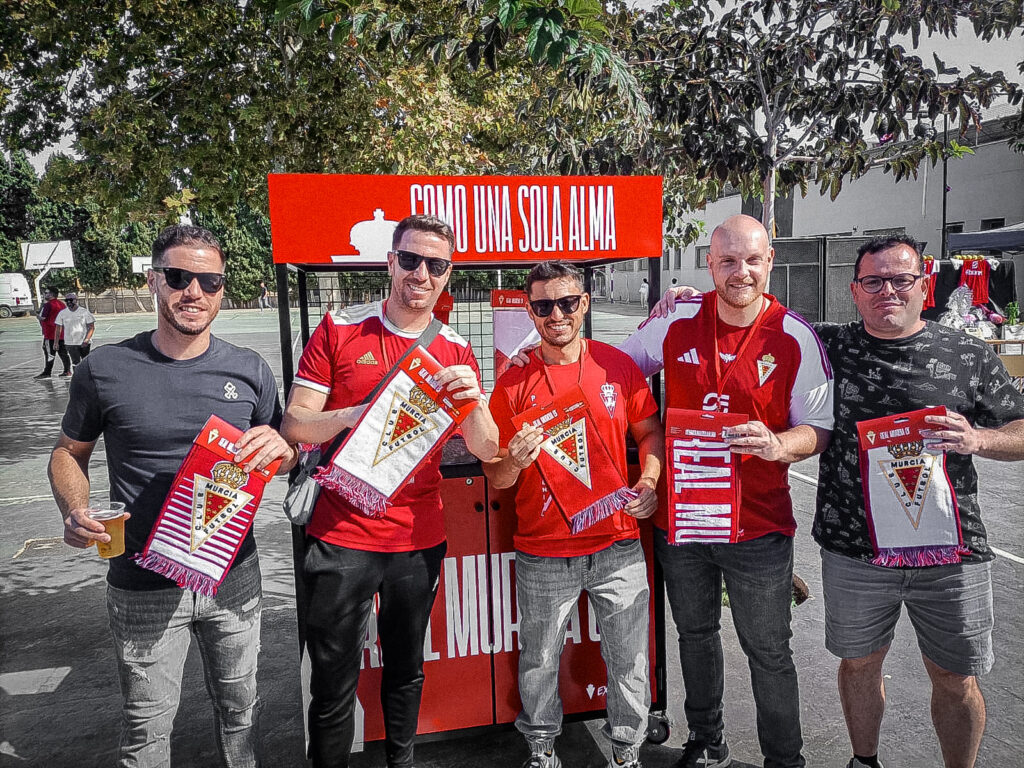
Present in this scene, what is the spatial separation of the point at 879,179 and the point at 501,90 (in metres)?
24.6

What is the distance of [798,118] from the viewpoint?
16.8ft

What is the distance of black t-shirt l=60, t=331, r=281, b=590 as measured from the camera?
92.1 inches

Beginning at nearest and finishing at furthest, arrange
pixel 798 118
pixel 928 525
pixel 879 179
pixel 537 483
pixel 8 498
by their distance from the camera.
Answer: pixel 928 525, pixel 537 483, pixel 798 118, pixel 8 498, pixel 879 179

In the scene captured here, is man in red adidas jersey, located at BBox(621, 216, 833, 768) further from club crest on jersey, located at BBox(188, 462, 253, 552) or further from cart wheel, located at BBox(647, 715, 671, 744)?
club crest on jersey, located at BBox(188, 462, 253, 552)

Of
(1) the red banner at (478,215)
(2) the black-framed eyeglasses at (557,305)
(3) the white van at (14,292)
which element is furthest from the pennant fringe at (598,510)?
(3) the white van at (14,292)

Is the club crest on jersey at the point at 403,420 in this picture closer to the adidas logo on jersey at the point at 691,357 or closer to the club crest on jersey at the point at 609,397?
the club crest on jersey at the point at 609,397

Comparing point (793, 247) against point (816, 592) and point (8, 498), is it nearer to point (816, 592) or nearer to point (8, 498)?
point (816, 592)

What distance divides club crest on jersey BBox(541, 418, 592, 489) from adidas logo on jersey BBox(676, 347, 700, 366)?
51 cm

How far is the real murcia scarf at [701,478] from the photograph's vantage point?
2695 mm

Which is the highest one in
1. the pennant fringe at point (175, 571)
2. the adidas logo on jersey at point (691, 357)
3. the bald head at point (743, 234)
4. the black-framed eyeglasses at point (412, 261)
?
the bald head at point (743, 234)

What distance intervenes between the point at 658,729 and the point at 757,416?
5.37 feet

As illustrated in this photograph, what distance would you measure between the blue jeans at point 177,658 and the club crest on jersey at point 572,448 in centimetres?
122

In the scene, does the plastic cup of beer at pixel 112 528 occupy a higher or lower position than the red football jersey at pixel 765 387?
lower

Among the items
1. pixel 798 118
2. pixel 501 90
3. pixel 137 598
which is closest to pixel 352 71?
pixel 501 90
